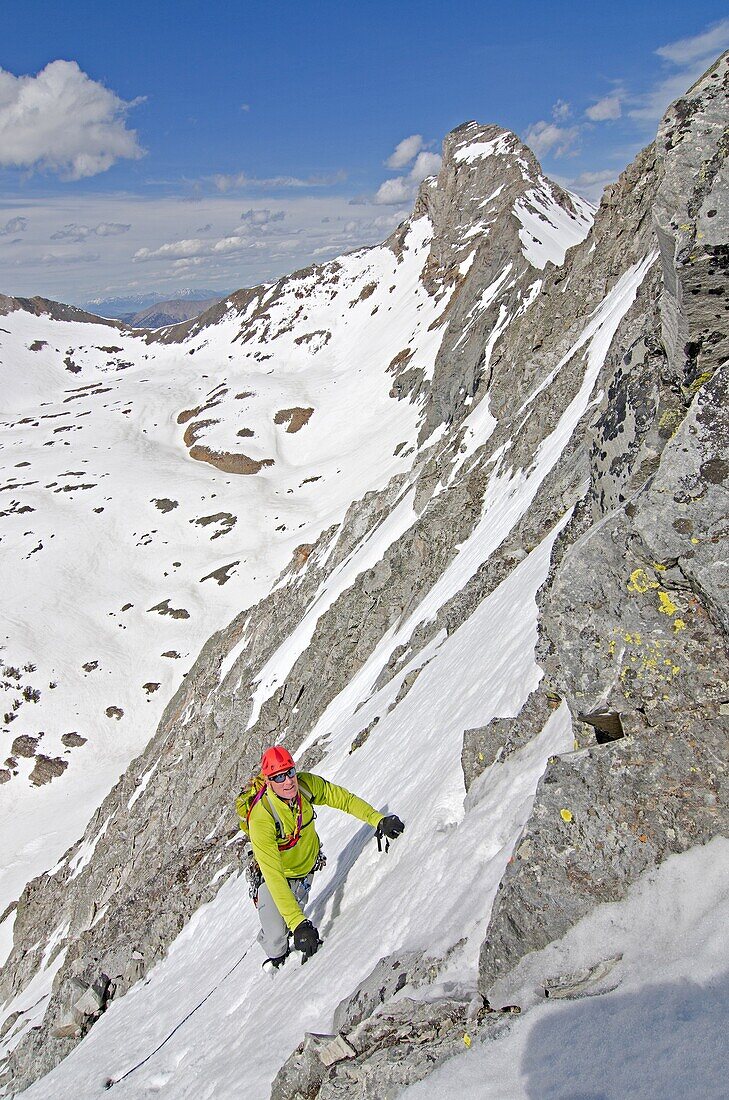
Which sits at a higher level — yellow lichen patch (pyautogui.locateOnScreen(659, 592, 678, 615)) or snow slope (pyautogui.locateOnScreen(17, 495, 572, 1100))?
yellow lichen patch (pyautogui.locateOnScreen(659, 592, 678, 615))

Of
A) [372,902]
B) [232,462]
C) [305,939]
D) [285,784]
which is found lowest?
[372,902]

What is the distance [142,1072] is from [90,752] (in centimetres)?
4695

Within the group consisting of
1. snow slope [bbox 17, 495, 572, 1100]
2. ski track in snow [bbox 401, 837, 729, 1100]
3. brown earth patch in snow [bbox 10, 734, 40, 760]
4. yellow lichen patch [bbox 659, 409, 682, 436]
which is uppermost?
brown earth patch in snow [bbox 10, 734, 40, 760]

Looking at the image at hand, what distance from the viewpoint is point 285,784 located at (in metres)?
7.17

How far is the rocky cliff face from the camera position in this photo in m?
4.89

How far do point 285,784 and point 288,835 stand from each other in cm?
88

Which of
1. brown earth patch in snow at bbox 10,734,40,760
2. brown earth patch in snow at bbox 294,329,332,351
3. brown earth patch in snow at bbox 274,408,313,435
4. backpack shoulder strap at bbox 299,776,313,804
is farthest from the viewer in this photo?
brown earth patch in snow at bbox 294,329,332,351

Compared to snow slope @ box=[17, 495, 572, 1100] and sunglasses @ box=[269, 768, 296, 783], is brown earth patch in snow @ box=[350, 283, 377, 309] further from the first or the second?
sunglasses @ box=[269, 768, 296, 783]

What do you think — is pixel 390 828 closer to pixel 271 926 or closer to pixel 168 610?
pixel 271 926

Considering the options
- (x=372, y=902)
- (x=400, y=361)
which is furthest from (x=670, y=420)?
(x=400, y=361)

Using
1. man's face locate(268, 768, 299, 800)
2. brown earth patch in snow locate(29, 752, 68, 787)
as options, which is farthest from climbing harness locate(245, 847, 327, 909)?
brown earth patch in snow locate(29, 752, 68, 787)

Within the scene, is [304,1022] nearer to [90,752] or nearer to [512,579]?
[512,579]

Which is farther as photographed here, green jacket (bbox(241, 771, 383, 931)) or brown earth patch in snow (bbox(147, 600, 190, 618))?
brown earth patch in snow (bbox(147, 600, 190, 618))

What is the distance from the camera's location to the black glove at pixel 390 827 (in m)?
7.95
